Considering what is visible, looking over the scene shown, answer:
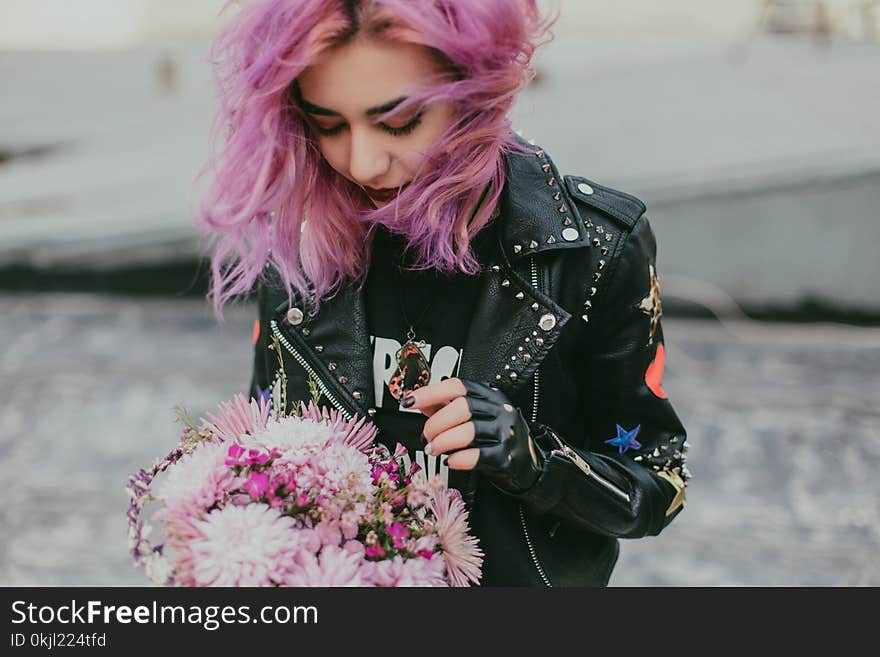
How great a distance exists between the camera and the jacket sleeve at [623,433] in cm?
142

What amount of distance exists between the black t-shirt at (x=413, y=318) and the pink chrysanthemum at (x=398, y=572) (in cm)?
34

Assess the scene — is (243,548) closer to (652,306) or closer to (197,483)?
(197,483)

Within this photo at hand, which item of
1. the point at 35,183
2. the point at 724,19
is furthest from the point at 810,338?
the point at 35,183

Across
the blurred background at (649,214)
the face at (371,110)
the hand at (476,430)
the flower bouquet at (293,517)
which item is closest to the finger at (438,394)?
the hand at (476,430)

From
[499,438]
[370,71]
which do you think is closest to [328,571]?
[499,438]

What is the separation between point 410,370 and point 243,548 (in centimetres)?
51

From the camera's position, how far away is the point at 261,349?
5.76ft

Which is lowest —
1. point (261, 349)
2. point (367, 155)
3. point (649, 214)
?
point (649, 214)

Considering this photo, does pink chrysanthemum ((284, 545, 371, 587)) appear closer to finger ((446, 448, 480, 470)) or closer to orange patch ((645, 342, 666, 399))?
finger ((446, 448, 480, 470))

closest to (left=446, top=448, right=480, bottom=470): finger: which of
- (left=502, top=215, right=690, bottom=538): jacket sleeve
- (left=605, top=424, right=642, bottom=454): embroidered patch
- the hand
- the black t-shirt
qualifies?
the hand

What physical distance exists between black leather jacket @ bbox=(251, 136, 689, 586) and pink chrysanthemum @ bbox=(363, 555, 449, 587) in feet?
0.98

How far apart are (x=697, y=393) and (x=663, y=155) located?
1647 millimetres

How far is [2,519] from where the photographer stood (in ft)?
12.5

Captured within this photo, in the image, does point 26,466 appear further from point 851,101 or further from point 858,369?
point 851,101
